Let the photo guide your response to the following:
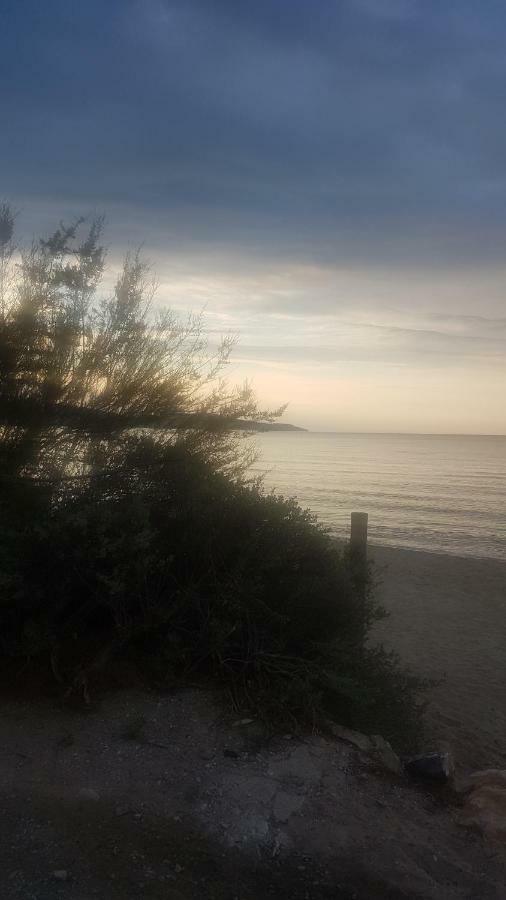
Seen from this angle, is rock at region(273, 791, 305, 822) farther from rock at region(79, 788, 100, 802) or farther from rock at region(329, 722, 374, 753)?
rock at region(79, 788, 100, 802)

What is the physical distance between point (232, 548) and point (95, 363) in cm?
252

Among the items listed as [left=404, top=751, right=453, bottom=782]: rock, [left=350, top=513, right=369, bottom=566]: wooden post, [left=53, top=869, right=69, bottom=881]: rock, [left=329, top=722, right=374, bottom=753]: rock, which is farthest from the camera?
[left=350, top=513, right=369, bottom=566]: wooden post

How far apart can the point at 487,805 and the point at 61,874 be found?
273cm

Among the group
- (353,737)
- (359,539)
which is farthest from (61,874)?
(359,539)

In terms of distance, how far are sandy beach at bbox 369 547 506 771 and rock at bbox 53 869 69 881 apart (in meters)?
3.81

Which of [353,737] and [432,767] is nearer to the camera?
[432,767]

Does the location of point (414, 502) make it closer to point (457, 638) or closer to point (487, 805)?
point (457, 638)

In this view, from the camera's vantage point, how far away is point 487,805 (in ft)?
15.4

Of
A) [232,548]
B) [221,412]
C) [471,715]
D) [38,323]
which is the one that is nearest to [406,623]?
[471,715]

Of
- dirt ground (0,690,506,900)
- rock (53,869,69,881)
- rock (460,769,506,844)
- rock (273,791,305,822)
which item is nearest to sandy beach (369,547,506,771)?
rock (460,769,506,844)

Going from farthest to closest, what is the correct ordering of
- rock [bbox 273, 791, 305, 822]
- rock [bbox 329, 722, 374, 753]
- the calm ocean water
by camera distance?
the calm ocean water → rock [bbox 329, 722, 374, 753] → rock [bbox 273, 791, 305, 822]

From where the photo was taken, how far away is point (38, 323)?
6902 millimetres

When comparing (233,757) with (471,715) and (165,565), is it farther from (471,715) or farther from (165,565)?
(471,715)

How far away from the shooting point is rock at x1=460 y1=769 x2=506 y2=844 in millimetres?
4492
